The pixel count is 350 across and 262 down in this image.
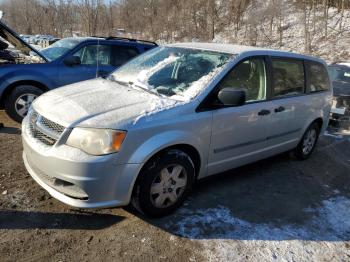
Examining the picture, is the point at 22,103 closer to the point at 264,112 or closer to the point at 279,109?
the point at 264,112

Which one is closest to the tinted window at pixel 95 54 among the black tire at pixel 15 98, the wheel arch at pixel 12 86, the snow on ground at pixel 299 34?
the wheel arch at pixel 12 86

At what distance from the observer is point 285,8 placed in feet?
85.3

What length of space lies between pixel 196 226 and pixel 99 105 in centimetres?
151

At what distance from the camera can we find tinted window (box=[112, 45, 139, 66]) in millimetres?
7561

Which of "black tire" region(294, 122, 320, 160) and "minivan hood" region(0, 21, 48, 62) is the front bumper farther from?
"minivan hood" region(0, 21, 48, 62)

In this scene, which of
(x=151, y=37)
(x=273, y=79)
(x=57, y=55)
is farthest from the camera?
(x=151, y=37)

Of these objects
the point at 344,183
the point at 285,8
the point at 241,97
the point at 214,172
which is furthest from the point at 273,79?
the point at 285,8

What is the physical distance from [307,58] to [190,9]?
2659 cm

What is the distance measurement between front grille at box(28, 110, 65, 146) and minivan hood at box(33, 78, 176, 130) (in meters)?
0.05

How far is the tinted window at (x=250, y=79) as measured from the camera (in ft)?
13.7

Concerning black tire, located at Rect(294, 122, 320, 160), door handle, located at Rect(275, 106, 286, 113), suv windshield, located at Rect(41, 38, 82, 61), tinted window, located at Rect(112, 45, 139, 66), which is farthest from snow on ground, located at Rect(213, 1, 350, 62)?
door handle, located at Rect(275, 106, 286, 113)

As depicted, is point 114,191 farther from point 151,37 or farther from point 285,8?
point 151,37

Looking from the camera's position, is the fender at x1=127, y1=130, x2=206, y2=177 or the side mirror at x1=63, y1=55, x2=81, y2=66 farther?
the side mirror at x1=63, y1=55, x2=81, y2=66

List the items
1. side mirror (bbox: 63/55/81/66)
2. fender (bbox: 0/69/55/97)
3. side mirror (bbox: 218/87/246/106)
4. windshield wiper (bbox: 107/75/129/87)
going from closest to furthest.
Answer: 1. side mirror (bbox: 218/87/246/106)
2. windshield wiper (bbox: 107/75/129/87)
3. fender (bbox: 0/69/55/97)
4. side mirror (bbox: 63/55/81/66)
